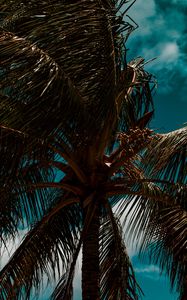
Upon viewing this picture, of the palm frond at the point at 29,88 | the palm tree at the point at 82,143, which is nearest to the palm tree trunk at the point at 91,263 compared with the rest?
the palm tree at the point at 82,143

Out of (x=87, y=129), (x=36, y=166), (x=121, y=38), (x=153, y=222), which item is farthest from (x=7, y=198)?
(x=121, y=38)

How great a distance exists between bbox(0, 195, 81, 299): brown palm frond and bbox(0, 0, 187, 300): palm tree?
0.03m

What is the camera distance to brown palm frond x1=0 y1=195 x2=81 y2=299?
26.0ft

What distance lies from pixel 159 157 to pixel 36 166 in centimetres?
191

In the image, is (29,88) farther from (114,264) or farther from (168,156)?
(114,264)

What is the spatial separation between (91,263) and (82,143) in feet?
5.02

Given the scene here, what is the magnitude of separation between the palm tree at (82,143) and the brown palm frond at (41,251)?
3 cm

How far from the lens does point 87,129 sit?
689 centimetres

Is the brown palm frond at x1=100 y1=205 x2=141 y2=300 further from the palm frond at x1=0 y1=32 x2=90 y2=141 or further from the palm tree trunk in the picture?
the palm frond at x1=0 y1=32 x2=90 y2=141

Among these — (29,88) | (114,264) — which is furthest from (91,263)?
(29,88)

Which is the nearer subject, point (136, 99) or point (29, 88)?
point (29, 88)

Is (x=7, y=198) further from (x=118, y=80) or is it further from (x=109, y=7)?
(x=109, y=7)

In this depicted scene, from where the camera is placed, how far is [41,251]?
8.54 metres

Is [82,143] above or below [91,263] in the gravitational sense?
above
